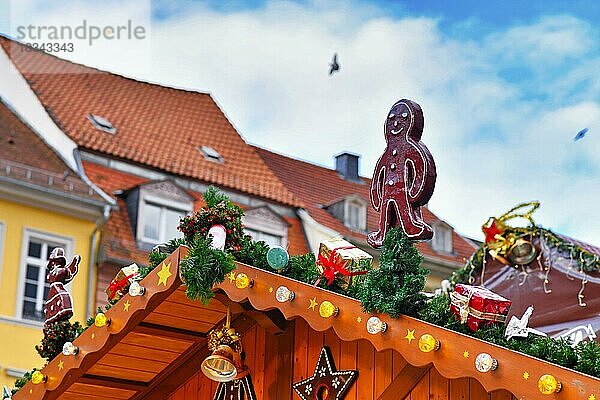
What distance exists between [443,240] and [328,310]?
66.5 feet

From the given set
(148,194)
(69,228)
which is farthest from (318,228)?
(69,228)

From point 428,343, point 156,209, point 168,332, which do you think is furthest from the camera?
point 156,209

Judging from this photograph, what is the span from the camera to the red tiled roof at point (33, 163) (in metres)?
19.8

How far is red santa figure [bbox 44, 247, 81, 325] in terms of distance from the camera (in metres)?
8.45

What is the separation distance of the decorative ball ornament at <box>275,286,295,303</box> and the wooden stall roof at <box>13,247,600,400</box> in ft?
0.09

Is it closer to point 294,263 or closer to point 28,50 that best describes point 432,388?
point 294,263

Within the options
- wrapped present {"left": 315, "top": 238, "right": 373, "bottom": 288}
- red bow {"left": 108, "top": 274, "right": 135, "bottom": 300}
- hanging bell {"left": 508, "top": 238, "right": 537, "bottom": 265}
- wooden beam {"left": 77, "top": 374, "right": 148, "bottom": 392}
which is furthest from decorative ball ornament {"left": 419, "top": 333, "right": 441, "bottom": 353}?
hanging bell {"left": 508, "top": 238, "right": 537, "bottom": 265}

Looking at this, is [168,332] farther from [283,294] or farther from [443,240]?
[443,240]

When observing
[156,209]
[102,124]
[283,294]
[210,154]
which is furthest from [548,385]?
[210,154]

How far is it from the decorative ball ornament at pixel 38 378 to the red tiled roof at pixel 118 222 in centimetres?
1207

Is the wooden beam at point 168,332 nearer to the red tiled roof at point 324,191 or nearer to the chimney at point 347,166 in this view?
the red tiled roof at point 324,191

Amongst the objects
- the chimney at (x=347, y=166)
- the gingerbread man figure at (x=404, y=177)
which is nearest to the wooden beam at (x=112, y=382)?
the gingerbread man figure at (x=404, y=177)

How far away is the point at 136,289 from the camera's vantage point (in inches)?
289

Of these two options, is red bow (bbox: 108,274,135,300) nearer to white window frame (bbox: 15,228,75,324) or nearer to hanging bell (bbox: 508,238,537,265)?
hanging bell (bbox: 508,238,537,265)
